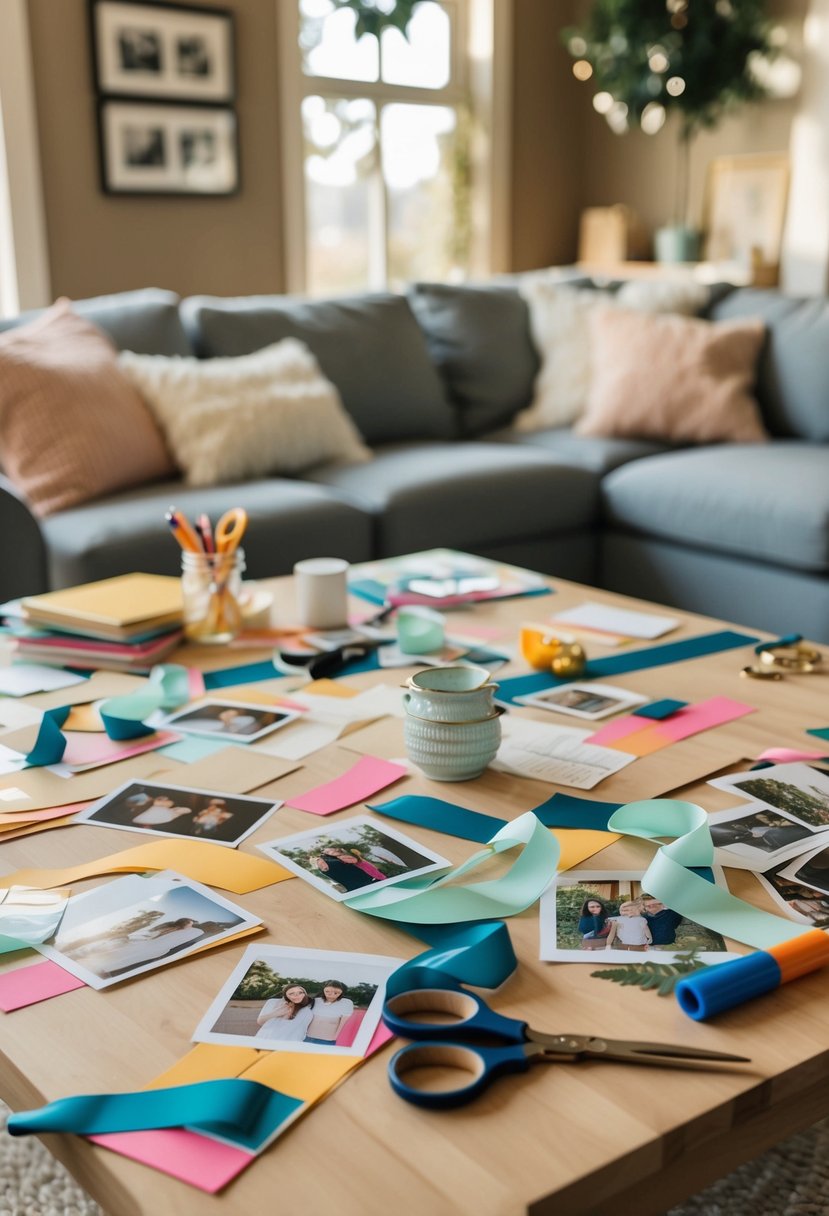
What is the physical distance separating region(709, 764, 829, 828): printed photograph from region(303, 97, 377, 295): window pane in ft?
13.5

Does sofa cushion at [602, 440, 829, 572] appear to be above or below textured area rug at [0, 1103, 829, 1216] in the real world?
above

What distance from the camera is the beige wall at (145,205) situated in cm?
418

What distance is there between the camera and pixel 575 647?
1666 millimetres

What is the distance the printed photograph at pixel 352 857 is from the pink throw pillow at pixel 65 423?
1.81 metres

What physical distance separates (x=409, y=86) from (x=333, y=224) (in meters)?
0.72

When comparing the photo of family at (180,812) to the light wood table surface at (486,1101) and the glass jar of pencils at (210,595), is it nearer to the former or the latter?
the light wood table surface at (486,1101)

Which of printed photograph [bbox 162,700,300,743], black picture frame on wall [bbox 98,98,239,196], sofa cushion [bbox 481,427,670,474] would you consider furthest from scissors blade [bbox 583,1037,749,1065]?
black picture frame on wall [bbox 98,98,239,196]

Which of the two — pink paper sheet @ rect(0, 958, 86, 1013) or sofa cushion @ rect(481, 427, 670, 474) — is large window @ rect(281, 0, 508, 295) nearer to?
sofa cushion @ rect(481, 427, 670, 474)

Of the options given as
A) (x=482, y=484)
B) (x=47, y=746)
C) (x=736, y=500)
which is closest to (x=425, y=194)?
(x=482, y=484)

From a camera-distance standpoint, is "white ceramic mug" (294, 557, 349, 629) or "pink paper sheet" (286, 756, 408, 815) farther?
"white ceramic mug" (294, 557, 349, 629)

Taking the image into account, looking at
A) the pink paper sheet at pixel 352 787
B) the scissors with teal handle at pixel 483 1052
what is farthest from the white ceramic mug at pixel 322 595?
the scissors with teal handle at pixel 483 1052

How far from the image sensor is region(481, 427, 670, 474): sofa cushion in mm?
3436

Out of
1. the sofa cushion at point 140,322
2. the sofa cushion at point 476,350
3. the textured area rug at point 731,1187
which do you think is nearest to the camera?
the textured area rug at point 731,1187

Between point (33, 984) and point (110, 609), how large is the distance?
0.88 meters
